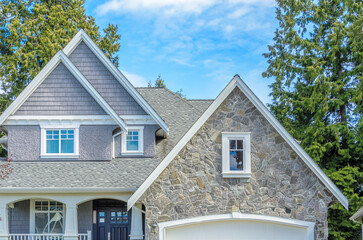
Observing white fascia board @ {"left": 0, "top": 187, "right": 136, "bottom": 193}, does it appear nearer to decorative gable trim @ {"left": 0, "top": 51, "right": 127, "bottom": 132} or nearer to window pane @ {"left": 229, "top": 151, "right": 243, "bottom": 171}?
decorative gable trim @ {"left": 0, "top": 51, "right": 127, "bottom": 132}

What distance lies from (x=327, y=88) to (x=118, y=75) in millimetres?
11352

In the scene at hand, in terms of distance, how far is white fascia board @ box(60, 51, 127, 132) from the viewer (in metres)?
14.9

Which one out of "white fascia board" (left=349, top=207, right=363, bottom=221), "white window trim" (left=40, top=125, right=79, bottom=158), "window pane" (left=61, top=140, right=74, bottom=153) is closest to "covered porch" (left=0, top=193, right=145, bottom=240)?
"white window trim" (left=40, top=125, right=79, bottom=158)

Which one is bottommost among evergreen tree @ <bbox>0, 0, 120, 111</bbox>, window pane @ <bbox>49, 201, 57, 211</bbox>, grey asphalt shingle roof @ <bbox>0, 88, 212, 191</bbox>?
window pane @ <bbox>49, 201, 57, 211</bbox>

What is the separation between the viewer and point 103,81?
16125mm

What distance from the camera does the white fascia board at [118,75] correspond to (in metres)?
15.4

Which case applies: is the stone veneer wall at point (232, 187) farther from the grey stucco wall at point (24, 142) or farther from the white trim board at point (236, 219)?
the grey stucco wall at point (24, 142)

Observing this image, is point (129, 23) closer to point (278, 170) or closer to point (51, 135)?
point (51, 135)

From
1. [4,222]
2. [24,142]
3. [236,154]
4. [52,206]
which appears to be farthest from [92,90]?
[236,154]

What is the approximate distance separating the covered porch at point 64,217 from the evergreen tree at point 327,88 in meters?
10.8

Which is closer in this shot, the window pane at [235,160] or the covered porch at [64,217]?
the window pane at [235,160]

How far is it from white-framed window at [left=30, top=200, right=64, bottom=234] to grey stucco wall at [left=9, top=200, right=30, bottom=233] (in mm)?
180

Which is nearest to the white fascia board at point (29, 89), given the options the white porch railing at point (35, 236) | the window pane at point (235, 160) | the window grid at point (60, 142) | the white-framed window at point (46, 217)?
the window grid at point (60, 142)

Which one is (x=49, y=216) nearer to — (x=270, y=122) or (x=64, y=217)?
(x=64, y=217)
